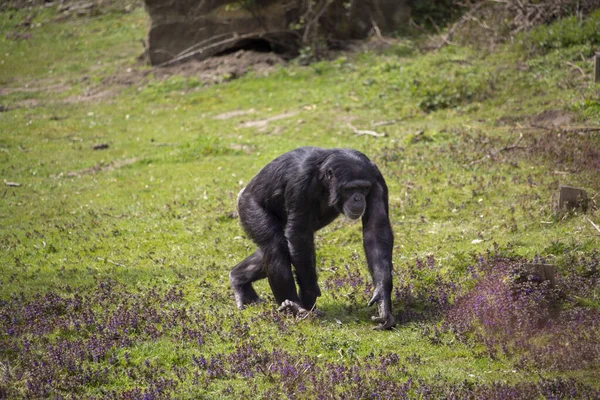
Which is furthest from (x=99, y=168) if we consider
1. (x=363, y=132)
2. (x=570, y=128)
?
(x=570, y=128)

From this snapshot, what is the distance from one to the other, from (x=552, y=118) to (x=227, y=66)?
38.6 feet

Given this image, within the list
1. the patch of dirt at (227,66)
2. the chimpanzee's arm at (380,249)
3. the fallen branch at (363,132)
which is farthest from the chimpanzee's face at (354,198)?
the patch of dirt at (227,66)

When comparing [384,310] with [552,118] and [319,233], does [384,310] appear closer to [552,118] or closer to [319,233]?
[319,233]

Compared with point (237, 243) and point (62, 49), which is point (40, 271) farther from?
point (62, 49)

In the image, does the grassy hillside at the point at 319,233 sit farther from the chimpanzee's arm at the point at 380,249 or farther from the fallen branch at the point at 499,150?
the chimpanzee's arm at the point at 380,249

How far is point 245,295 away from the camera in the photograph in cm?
839

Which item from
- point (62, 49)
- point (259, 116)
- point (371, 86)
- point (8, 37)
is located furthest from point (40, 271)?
point (8, 37)

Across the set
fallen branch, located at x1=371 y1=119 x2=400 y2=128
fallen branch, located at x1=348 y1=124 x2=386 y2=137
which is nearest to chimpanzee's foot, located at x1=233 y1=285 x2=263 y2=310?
fallen branch, located at x1=348 y1=124 x2=386 y2=137

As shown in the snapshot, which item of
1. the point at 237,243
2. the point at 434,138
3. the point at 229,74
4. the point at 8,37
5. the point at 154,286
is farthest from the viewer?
the point at 8,37

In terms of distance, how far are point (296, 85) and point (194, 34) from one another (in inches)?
197

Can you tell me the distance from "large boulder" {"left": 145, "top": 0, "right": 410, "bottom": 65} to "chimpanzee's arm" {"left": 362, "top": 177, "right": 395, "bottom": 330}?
16.1 meters

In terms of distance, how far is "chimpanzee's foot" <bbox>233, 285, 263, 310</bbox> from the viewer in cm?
830

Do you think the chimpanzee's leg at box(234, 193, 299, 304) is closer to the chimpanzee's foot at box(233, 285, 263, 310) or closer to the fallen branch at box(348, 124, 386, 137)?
the chimpanzee's foot at box(233, 285, 263, 310)

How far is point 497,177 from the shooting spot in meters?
12.0
